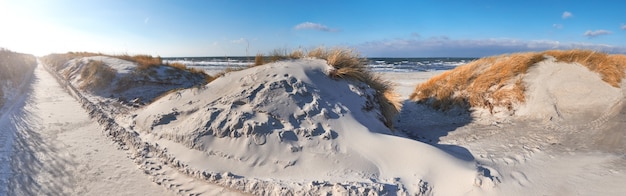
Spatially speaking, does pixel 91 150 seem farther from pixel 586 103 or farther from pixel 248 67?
pixel 586 103

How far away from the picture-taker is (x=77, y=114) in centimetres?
736

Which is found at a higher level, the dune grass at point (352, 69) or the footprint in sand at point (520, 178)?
the dune grass at point (352, 69)

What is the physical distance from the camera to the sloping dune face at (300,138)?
135 inches

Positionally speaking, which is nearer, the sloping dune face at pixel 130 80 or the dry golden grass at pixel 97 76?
the sloping dune face at pixel 130 80

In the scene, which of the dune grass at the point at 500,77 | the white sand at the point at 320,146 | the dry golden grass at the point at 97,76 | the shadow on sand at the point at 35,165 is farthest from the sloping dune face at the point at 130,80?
the dune grass at the point at 500,77

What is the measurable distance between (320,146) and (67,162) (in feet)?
11.8

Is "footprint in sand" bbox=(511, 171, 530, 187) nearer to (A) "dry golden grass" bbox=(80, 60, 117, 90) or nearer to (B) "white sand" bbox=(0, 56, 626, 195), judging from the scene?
(B) "white sand" bbox=(0, 56, 626, 195)

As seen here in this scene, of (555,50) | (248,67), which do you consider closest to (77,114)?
(248,67)

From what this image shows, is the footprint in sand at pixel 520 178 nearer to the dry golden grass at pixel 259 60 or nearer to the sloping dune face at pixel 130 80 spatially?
the dry golden grass at pixel 259 60

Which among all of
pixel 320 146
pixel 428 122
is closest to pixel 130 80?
pixel 320 146

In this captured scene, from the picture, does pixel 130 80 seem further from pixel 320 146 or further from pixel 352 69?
pixel 320 146

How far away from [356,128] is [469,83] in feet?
14.1

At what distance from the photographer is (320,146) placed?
4102mm

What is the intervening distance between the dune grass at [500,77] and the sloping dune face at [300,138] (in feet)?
8.24
